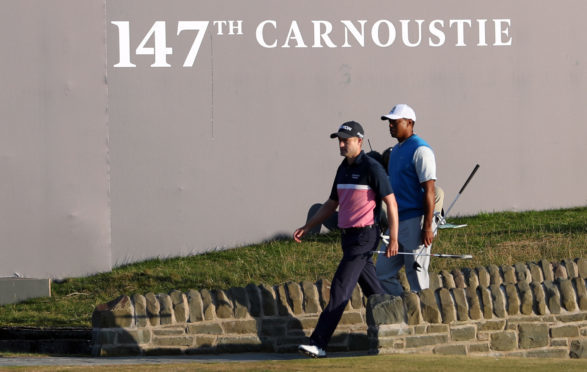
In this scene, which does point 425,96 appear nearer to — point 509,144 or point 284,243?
point 509,144

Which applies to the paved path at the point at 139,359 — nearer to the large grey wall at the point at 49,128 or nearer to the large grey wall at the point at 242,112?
the large grey wall at the point at 49,128

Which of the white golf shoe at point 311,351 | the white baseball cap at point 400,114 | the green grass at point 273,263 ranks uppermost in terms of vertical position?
the white baseball cap at point 400,114

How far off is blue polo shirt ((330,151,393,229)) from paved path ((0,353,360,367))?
3.46ft

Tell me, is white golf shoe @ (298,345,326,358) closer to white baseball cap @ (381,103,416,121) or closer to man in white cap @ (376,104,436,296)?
man in white cap @ (376,104,436,296)

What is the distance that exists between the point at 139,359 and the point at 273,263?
225 inches

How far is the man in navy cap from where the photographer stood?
28.6ft

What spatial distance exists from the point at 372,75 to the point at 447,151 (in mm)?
1431

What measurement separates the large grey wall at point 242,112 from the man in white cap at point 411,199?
662cm

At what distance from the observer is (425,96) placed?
1636 centimetres

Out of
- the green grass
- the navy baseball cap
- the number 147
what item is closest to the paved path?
the navy baseball cap

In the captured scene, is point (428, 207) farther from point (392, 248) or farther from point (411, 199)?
point (392, 248)

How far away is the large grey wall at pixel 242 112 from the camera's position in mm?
15047

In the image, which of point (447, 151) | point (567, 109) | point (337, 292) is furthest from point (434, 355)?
point (567, 109)

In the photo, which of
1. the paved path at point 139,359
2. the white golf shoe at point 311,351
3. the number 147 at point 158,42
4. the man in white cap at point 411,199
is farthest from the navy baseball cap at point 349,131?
the number 147 at point 158,42
